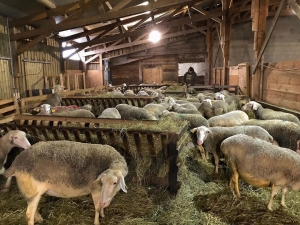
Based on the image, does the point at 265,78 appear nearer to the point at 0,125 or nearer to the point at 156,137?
the point at 156,137

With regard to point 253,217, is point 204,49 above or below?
above

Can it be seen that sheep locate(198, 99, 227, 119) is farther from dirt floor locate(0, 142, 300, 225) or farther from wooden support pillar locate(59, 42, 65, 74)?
wooden support pillar locate(59, 42, 65, 74)

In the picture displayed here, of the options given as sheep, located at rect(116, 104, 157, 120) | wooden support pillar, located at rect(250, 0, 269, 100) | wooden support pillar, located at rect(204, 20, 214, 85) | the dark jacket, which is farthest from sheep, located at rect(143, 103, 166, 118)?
wooden support pillar, located at rect(204, 20, 214, 85)

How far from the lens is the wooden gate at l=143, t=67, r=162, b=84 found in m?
20.7

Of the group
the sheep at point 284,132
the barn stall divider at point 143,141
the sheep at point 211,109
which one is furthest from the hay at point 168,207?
the sheep at point 211,109

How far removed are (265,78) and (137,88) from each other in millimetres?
9372

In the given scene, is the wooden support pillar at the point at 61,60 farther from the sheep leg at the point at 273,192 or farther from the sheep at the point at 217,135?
the sheep leg at the point at 273,192

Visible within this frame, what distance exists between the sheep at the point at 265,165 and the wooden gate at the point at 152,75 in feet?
58.0

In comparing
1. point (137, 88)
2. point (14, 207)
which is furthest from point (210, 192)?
point (137, 88)

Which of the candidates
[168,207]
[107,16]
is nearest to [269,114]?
[168,207]

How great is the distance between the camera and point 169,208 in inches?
124

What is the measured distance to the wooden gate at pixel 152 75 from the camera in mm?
20719

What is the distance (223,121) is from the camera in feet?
18.7

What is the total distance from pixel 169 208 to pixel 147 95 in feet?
22.6
